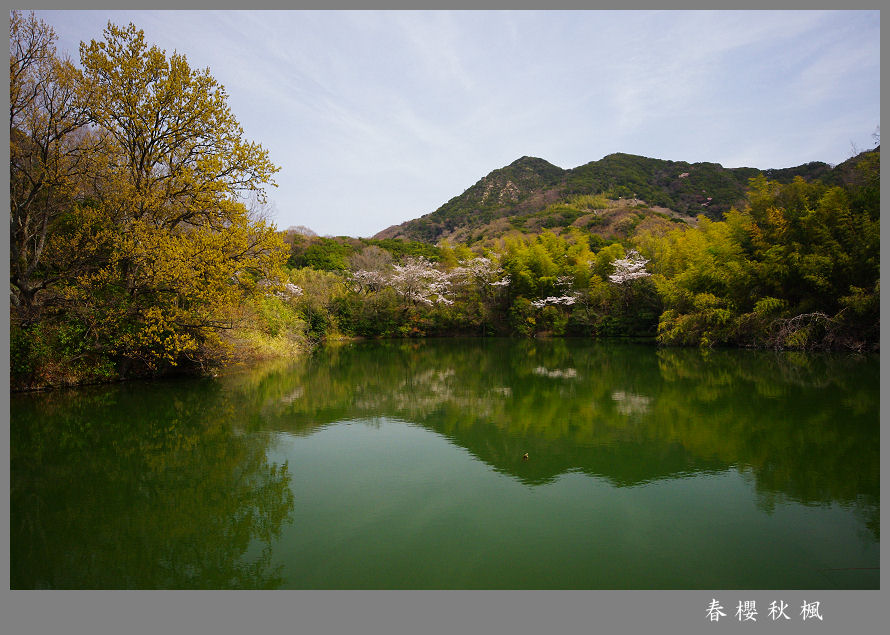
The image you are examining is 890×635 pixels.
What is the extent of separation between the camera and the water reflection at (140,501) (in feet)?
9.98

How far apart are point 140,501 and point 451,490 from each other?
279 cm

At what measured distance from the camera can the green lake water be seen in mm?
3010

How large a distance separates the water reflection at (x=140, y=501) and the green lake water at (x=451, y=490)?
22 millimetres

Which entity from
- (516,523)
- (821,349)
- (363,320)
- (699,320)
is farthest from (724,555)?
(363,320)

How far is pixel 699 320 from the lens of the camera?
18.0 meters

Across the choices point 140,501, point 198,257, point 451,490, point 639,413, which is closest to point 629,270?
point 639,413

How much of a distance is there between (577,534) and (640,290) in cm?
2297

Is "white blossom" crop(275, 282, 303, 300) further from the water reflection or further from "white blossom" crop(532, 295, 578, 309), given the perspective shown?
the water reflection

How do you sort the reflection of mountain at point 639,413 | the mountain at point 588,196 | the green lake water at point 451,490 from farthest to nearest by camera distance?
1. the mountain at point 588,196
2. the reflection of mountain at point 639,413
3. the green lake water at point 451,490

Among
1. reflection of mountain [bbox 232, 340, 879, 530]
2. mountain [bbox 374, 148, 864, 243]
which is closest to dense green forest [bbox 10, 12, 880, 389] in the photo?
reflection of mountain [bbox 232, 340, 879, 530]

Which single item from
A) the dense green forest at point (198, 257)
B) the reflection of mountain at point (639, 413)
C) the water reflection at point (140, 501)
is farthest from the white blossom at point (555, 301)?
the water reflection at point (140, 501)

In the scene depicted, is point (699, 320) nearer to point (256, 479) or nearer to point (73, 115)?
point (256, 479)

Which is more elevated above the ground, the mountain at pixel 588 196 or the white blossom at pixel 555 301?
the mountain at pixel 588 196

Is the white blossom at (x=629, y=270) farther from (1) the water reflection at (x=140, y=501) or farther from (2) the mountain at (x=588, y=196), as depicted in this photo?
(1) the water reflection at (x=140, y=501)
